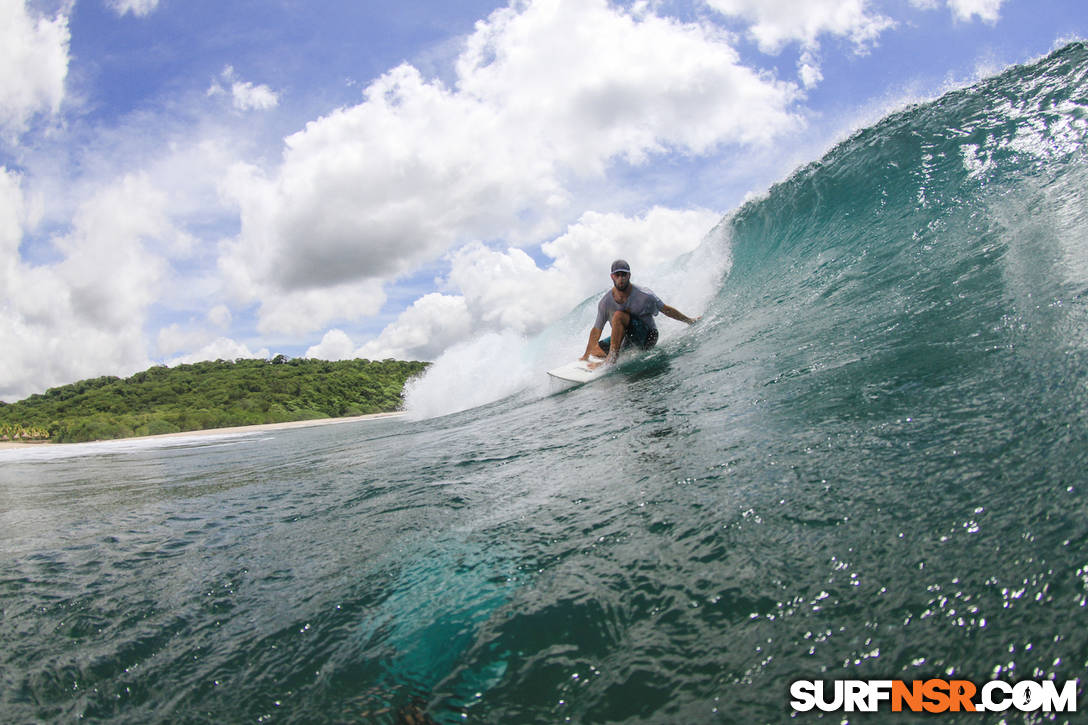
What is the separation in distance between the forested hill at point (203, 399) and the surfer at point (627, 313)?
45.0m

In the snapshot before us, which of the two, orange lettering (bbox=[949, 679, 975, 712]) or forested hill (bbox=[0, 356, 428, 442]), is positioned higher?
forested hill (bbox=[0, 356, 428, 442])

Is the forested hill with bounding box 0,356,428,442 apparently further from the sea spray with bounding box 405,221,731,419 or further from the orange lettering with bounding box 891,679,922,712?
the orange lettering with bounding box 891,679,922,712

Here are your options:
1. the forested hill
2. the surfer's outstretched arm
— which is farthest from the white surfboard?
the forested hill

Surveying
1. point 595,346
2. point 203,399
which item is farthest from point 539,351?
point 203,399

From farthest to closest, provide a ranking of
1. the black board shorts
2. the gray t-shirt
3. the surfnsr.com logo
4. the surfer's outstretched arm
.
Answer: the surfer's outstretched arm
the black board shorts
the gray t-shirt
the surfnsr.com logo

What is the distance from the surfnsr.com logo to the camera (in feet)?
3.97

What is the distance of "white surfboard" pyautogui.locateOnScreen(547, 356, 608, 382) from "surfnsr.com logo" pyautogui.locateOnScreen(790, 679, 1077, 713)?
7521mm

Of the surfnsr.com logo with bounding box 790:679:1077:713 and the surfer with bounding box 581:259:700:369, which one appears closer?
the surfnsr.com logo with bounding box 790:679:1077:713

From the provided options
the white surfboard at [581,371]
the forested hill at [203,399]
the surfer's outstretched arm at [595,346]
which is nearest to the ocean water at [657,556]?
the white surfboard at [581,371]

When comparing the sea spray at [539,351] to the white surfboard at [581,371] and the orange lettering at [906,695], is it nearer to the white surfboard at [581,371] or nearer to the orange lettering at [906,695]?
the white surfboard at [581,371]

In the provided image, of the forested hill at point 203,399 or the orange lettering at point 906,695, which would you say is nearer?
the orange lettering at point 906,695

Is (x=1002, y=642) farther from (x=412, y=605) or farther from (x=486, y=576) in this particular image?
(x=412, y=605)

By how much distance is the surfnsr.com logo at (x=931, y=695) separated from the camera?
47.6 inches

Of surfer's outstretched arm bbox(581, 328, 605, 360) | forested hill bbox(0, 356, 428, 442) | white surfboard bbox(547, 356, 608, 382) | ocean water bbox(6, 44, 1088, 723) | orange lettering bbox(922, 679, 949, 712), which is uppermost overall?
forested hill bbox(0, 356, 428, 442)
